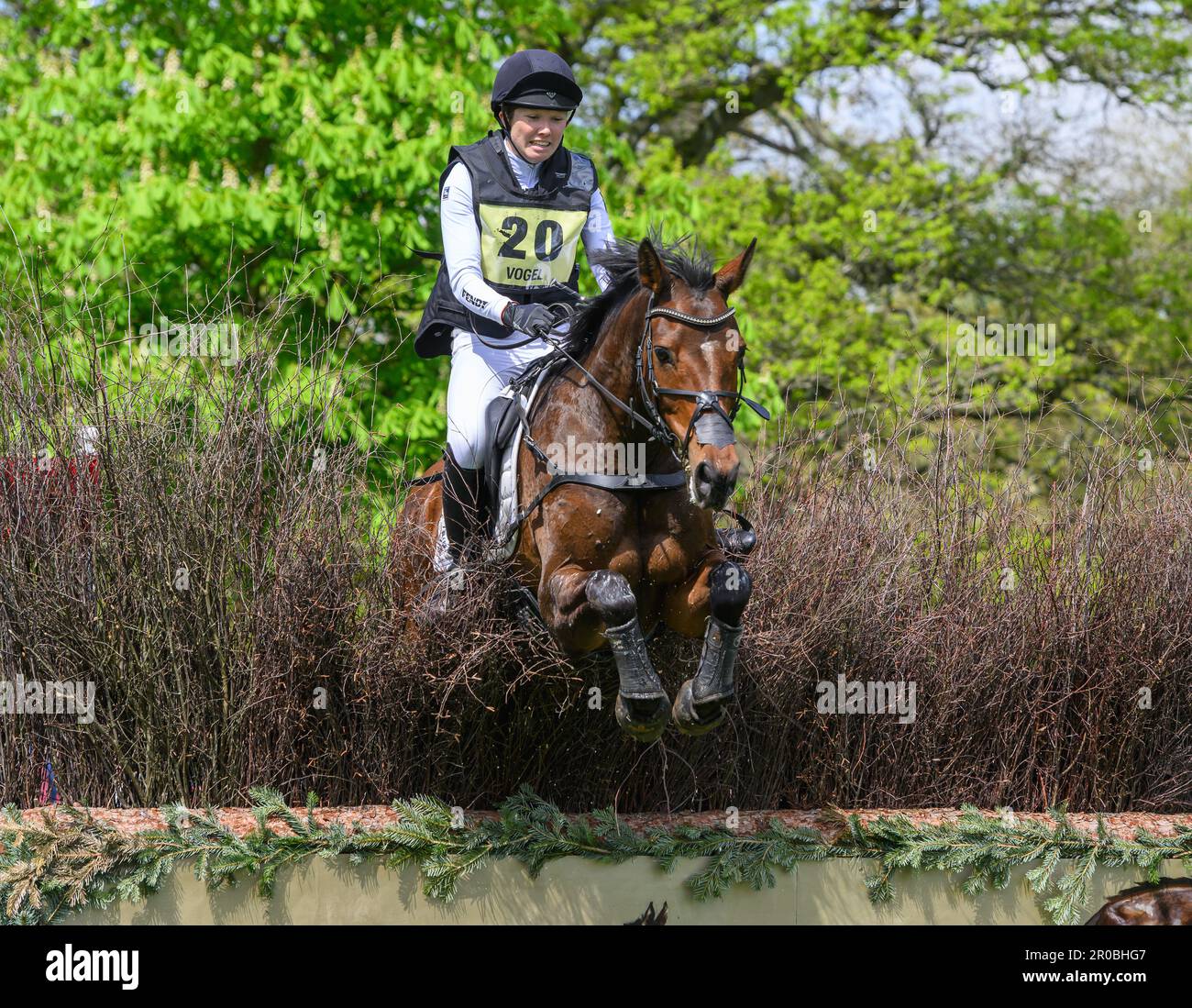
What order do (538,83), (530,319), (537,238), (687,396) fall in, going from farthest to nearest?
(537,238) → (538,83) → (530,319) → (687,396)

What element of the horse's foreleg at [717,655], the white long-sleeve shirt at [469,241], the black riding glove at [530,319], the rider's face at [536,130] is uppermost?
the rider's face at [536,130]

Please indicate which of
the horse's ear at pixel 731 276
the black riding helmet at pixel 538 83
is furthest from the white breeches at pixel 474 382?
the black riding helmet at pixel 538 83

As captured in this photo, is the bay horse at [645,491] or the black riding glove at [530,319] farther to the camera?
the black riding glove at [530,319]

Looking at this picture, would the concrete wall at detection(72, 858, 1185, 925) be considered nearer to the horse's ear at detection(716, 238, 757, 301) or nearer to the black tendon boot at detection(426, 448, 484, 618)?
the black tendon boot at detection(426, 448, 484, 618)

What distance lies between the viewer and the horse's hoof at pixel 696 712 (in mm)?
4801

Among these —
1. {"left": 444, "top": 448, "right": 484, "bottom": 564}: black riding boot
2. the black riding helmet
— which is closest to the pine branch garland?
{"left": 444, "top": 448, "right": 484, "bottom": 564}: black riding boot

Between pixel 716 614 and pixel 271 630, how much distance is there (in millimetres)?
1899

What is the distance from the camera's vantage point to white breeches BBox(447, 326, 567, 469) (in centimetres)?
561

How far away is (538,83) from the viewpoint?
5617 mm

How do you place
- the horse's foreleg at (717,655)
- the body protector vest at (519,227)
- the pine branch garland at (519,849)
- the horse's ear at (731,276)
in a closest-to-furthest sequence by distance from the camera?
the horse's foreleg at (717,655) < the horse's ear at (731,276) < the pine branch garland at (519,849) < the body protector vest at (519,227)

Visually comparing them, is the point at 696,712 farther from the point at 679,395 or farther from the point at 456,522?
the point at 456,522

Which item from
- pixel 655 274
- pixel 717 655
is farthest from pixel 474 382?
pixel 717 655

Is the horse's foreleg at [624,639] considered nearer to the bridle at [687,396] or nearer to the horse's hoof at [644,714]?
the horse's hoof at [644,714]

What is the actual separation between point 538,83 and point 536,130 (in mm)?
180
